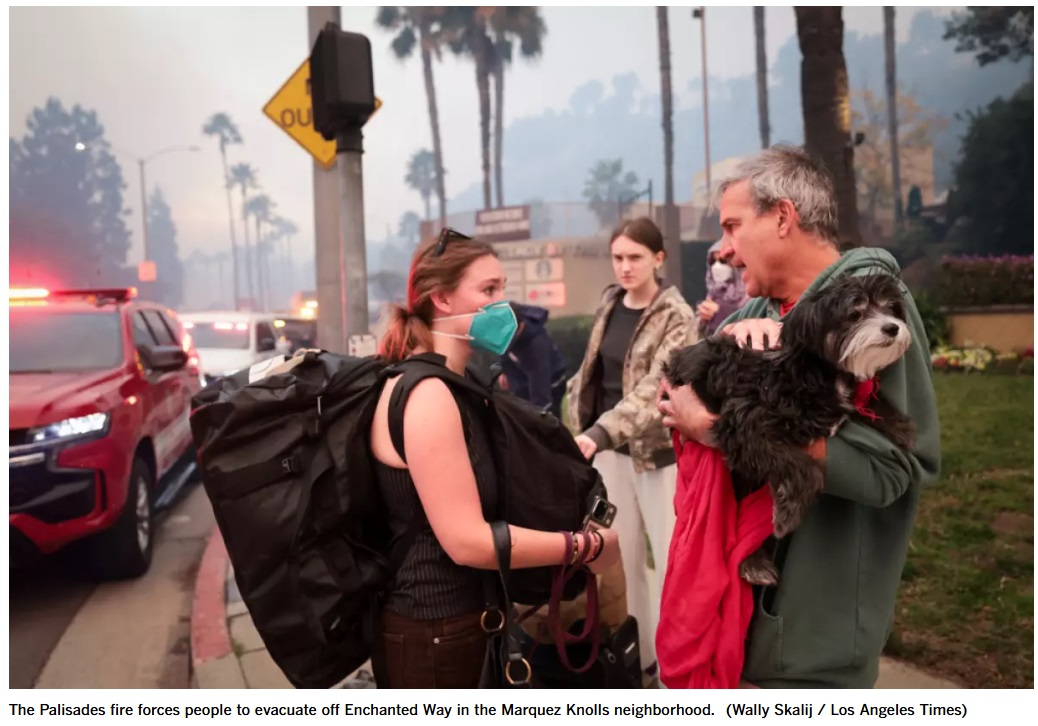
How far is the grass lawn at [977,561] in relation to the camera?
3336 millimetres

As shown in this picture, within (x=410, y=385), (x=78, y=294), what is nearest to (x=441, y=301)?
(x=410, y=385)

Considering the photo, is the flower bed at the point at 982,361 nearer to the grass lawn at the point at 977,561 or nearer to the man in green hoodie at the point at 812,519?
the grass lawn at the point at 977,561

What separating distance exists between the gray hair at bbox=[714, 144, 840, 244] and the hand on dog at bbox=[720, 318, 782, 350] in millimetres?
207

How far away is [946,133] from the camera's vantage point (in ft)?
50.4

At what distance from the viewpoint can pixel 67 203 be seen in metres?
7.25

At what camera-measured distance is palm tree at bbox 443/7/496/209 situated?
28922mm

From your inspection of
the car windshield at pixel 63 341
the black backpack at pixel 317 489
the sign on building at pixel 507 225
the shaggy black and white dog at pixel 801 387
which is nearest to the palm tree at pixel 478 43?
the sign on building at pixel 507 225

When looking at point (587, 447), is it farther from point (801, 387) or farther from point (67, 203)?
point (67, 203)

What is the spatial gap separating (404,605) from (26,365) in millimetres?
4086

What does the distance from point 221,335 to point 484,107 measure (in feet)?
70.6

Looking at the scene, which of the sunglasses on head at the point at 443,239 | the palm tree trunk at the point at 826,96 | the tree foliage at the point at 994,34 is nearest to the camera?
the sunglasses on head at the point at 443,239

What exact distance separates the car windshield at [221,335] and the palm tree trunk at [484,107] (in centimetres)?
1864

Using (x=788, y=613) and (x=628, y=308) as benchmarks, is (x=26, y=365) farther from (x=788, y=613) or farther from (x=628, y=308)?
(x=788, y=613)
